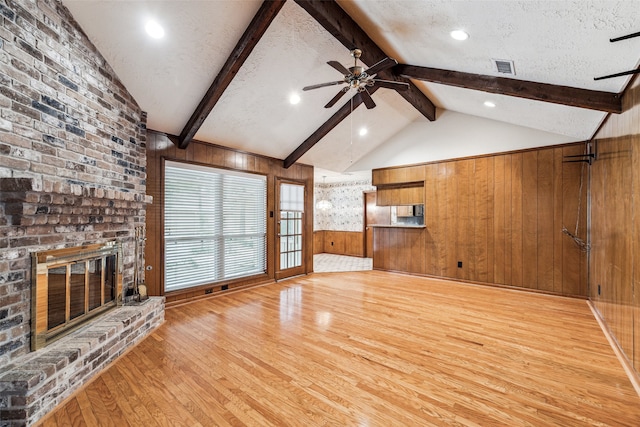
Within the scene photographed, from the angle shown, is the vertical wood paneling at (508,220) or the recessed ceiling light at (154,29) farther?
the vertical wood paneling at (508,220)

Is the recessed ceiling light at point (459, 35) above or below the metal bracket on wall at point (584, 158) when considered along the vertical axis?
above

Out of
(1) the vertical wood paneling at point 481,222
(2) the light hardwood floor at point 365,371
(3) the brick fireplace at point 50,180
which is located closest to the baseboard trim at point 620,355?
(2) the light hardwood floor at point 365,371

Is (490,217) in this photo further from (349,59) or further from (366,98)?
(349,59)

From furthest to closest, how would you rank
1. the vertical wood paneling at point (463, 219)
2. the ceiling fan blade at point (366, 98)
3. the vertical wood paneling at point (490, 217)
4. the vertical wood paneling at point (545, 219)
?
the vertical wood paneling at point (463, 219), the vertical wood paneling at point (490, 217), the vertical wood paneling at point (545, 219), the ceiling fan blade at point (366, 98)

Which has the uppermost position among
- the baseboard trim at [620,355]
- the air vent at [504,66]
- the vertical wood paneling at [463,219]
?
the air vent at [504,66]

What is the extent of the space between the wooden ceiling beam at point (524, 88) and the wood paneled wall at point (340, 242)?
5.77 meters

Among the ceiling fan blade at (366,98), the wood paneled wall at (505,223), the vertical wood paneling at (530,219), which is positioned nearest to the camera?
the ceiling fan blade at (366,98)

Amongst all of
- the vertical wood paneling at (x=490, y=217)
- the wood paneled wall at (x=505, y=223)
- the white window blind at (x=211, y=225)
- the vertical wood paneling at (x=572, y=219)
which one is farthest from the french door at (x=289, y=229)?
the vertical wood paneling at (x=572, y=219)

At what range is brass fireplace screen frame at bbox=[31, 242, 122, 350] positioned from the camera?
211 centimetres

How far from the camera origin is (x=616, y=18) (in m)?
1.86

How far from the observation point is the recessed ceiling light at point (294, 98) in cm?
404

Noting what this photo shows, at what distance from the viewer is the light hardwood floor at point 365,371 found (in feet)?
6.05

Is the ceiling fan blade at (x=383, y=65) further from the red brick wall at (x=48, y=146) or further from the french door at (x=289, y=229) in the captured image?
the french door at (x=289, y=229)

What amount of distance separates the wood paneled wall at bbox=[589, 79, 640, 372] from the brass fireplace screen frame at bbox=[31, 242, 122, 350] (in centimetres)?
468
